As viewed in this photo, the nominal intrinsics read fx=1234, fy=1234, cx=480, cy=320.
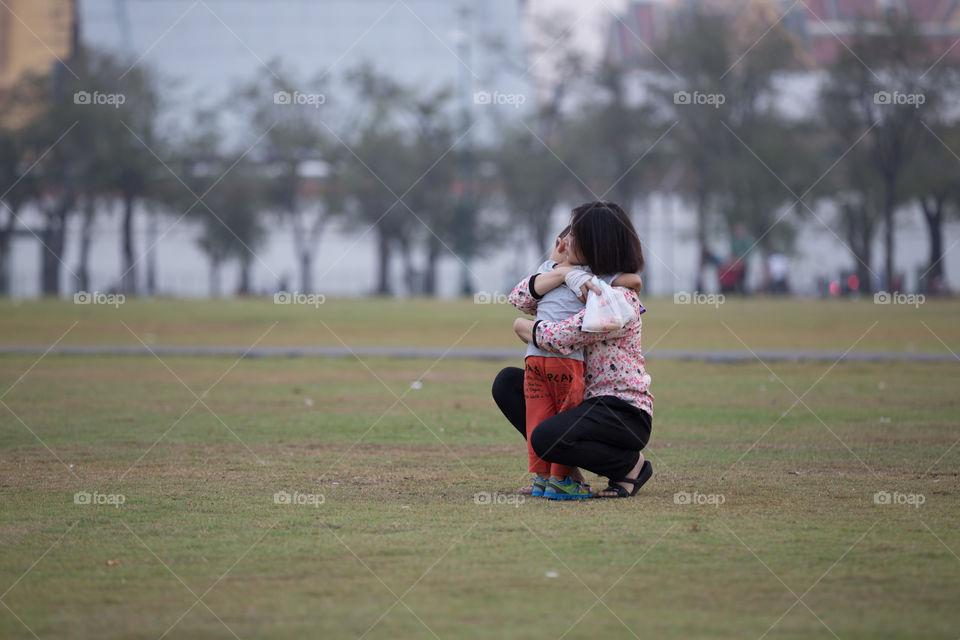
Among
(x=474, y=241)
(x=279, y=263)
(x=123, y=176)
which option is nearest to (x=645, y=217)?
(x=474, y=241)

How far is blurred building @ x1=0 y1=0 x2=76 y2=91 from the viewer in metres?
65.2

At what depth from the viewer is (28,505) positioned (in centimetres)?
685

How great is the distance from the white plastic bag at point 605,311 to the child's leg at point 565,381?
0.36 m

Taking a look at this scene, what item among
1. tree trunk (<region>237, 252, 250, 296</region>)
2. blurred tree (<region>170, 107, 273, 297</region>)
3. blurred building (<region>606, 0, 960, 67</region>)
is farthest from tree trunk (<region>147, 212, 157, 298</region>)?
blurred building (<region>606, 0, 960, 67</region>)

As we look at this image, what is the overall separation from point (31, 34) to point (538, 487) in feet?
211

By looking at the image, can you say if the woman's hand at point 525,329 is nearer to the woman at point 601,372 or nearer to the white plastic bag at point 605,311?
the woman at point 601,372

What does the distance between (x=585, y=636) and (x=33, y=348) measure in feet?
56.6

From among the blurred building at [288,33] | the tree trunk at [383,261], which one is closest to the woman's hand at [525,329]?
the tree trunk at [383,261]

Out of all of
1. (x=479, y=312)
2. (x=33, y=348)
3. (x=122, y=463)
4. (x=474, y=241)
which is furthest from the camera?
(x=474, y=241)

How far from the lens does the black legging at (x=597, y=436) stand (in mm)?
6914

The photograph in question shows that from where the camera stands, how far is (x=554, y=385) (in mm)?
7129

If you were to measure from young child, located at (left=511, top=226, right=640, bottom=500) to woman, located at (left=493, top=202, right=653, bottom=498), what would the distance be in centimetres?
7

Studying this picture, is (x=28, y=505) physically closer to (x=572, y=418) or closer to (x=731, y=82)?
(x=572, y=418)

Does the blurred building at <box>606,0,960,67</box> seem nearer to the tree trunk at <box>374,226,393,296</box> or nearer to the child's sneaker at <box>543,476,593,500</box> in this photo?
the tree trunk at <box>374,226,393,296</box>
